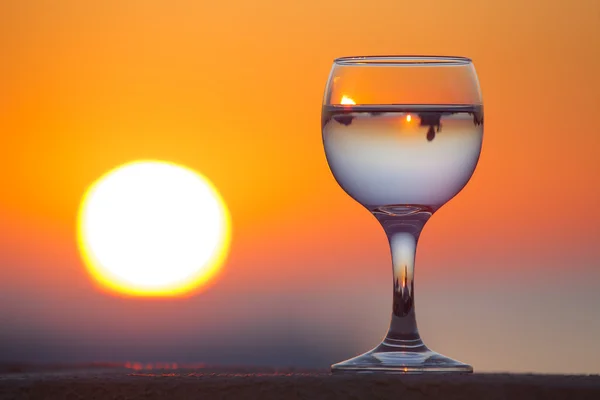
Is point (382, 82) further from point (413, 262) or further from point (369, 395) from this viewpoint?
point (369, 395)

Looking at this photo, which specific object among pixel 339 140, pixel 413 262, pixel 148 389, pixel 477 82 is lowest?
pixel 148 389

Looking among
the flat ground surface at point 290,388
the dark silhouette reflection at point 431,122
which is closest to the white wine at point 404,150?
the dark silhouette reflection at point 431,122

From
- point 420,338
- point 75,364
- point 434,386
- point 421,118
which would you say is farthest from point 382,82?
point 75,364

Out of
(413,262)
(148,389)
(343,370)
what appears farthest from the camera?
(413,262)

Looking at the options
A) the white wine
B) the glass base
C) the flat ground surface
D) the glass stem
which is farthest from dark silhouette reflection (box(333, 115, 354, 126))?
the flat ground surface

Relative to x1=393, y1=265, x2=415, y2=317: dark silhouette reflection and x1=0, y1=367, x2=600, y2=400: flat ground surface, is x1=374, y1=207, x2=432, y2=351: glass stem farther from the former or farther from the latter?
x1=0, y1=367, x2=600, y2=400: flat ground surface

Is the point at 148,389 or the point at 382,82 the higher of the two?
the point at 382,82

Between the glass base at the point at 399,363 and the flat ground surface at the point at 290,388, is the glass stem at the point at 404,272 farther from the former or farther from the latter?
the flat ground surface at the point at 290,388

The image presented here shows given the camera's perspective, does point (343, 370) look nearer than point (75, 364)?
Yes
